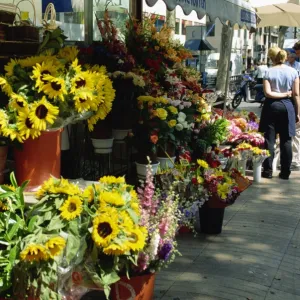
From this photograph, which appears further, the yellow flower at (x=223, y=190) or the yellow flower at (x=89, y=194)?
the yellow flower at (x=223, y=190)

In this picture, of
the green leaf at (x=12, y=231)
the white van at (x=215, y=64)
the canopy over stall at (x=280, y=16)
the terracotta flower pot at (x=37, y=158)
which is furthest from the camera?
the white van at (x=215, y=64)

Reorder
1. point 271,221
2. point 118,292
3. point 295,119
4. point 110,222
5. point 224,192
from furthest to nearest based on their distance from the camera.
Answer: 1. point 295,119
2. point 271,221
3. point 224,192
4. point 118,292
5. point 110,222

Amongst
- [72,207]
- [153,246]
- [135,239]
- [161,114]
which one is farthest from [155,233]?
[161,114]

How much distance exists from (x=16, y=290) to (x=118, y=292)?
2.28 feet

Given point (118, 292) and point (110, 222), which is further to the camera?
point (118, 292)

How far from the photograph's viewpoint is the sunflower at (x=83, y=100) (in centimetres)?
331

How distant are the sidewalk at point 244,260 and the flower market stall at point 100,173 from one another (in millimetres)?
286

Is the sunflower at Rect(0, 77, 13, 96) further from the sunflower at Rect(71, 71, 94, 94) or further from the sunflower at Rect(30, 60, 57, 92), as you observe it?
the sunflower at Rect(71, 71, 94, 94)

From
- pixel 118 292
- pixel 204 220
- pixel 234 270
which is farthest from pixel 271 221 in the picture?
pixel 118 292

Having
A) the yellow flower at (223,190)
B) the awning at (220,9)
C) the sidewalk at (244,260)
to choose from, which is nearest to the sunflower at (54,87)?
the sidewalk at (244,260)

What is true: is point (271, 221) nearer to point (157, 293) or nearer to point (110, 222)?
point (157, 293)

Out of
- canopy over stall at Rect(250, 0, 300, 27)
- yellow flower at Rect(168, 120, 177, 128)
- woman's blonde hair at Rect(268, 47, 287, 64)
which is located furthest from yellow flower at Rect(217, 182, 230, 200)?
canopy over stall at Rect(250, 0, 300, 27)

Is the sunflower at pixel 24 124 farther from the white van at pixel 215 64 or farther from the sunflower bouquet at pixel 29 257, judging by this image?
the white van at pixel 215 64

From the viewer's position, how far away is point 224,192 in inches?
188
